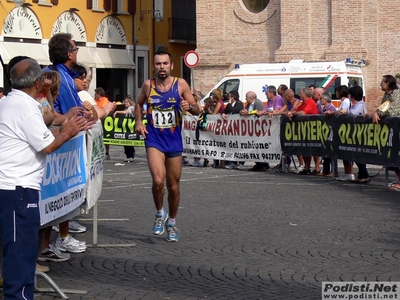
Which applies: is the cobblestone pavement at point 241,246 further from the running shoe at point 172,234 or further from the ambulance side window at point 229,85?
the ambulance side window at point 229,85

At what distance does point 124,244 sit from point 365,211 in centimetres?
431

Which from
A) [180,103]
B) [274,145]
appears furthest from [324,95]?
[180,103]

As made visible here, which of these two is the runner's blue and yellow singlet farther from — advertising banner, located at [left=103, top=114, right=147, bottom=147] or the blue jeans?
advertising banner, located at [left=103, top=114, right=147, bottom=147]

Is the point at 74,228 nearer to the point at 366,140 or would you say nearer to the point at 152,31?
the point at 366,140

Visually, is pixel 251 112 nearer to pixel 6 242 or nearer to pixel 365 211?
pixel 365 211

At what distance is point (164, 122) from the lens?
35.0 feet

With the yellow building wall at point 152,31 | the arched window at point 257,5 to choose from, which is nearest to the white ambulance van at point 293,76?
the arched window at point 257,5

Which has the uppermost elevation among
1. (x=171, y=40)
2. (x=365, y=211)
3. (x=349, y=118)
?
(x=171, y=40)

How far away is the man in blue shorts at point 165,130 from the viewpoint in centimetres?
1065

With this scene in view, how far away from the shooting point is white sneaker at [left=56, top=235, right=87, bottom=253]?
9.89 m

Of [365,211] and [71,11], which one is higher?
[71,11]

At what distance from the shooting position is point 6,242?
262 inches

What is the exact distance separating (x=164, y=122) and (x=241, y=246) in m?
1.63

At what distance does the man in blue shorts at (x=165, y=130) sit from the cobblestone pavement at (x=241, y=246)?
0.61 metres
